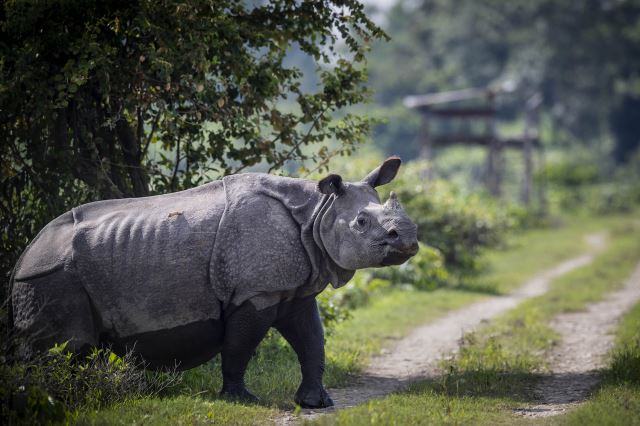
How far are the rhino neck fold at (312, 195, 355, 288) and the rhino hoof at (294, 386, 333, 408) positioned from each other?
3.08ft

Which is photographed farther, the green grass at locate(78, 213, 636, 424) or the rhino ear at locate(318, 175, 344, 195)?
the rhino ear at locate(318, 175, 344, 195)

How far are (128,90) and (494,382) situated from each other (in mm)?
4617

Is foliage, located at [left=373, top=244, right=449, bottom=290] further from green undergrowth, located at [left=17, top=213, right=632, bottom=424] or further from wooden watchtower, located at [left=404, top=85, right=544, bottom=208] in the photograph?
wooden watchtower, located at [left=404, top=85, right=544, bottom=208]

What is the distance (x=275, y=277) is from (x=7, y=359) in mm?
2217

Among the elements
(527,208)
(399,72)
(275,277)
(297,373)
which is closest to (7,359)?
(275,277)

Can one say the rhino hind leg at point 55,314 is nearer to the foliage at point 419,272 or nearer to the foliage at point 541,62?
the foliage at point 419,272

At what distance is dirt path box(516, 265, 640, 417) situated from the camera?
328 inches

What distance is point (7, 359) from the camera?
24.7ft

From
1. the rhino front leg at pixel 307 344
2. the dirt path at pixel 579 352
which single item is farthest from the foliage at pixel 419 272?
the rhino front leg at pixel 307 344

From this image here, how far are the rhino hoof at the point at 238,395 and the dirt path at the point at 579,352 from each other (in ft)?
7.20

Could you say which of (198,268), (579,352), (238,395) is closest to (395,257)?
(198,268)

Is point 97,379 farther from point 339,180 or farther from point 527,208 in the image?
point 527,208

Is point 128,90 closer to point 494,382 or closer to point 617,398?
point 494,382

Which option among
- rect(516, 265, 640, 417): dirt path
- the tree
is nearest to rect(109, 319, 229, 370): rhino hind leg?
the tree
